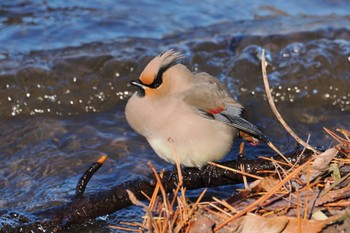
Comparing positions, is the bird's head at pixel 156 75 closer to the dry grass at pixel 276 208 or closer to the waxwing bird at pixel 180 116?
the waxwing bird at pixel 180 116

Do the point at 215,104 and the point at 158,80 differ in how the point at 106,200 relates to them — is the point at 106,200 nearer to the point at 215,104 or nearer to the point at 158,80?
the point at 158,80

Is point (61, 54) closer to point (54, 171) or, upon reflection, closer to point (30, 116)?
point (30, 116)

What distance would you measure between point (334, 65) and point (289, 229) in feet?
15.8

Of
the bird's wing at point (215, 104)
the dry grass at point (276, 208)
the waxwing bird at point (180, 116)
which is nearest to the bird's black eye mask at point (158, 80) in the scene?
the waxwing bird at point (180, 116)

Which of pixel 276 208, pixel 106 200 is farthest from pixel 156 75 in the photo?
pixel 276 208

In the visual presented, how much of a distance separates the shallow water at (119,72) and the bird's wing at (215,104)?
2.40 feet

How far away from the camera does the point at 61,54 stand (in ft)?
26.8

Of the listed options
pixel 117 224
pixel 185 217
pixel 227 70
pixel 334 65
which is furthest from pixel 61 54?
pixel 185 217

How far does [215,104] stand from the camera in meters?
5.10

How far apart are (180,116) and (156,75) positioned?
320 mm

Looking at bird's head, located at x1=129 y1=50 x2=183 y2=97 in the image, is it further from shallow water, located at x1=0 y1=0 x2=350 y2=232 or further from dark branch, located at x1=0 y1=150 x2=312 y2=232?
shallow water, located at x1=0 y1=0 x2=350 y2=232

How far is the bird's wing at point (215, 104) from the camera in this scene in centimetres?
497

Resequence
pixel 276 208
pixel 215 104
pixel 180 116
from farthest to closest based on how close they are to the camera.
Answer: pixel 215 104
pixel 180 116
pixel 276 208

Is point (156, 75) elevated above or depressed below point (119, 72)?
above
